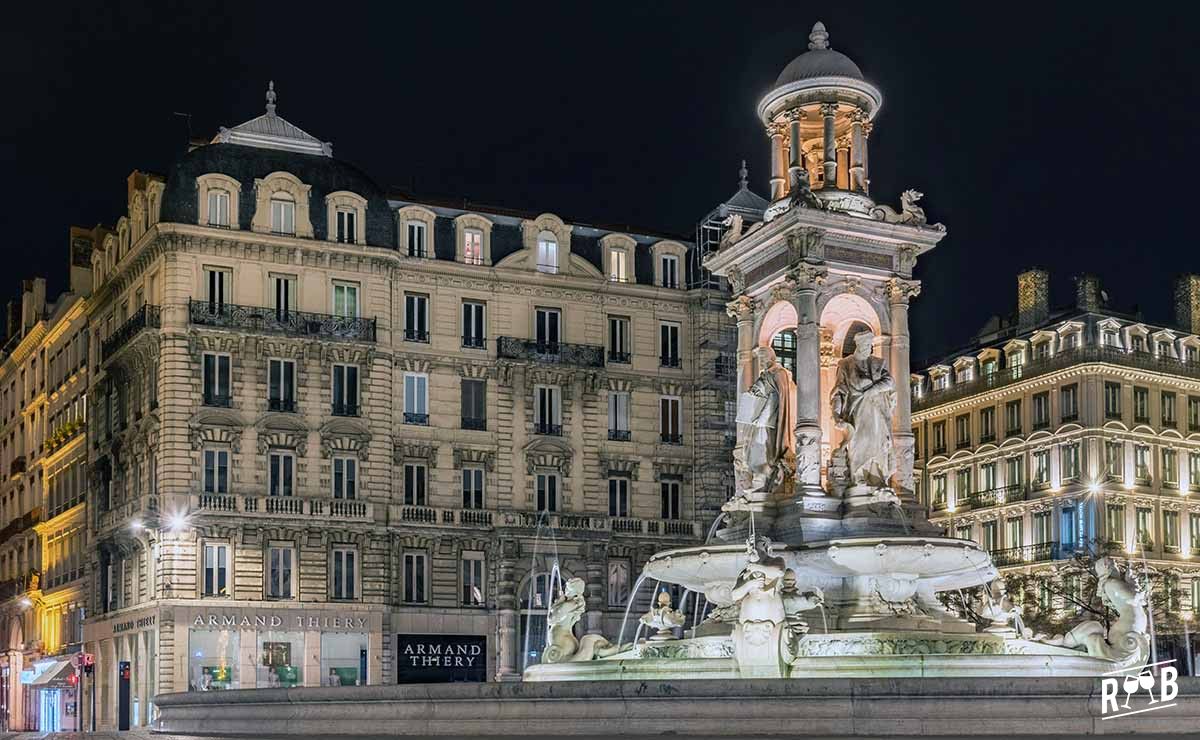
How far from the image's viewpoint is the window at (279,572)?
58.5 metres

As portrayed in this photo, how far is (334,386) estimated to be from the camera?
60.6m

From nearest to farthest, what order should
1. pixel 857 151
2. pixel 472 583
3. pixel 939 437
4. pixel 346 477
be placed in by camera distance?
pixel 857 151, pixel 346 477, pixel 472 583, pixel 939 437

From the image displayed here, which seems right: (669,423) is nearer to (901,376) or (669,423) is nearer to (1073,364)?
(1073,364)

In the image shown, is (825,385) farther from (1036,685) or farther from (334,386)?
(334,386)

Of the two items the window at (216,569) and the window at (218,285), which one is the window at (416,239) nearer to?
the window at (218,285)

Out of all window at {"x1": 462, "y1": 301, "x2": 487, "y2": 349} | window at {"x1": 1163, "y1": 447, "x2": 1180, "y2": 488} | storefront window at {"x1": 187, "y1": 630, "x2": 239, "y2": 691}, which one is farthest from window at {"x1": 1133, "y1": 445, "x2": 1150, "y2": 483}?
storefront window at {"x1": 187, "y1": 630, "x2": 239, "y2": 691}

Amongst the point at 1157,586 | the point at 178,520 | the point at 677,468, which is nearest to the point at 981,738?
Result: the point at 178,520

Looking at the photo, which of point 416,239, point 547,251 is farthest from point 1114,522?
point 416,239

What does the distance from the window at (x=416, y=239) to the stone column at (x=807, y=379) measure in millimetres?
36489

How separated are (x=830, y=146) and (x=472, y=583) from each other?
35.4 meters

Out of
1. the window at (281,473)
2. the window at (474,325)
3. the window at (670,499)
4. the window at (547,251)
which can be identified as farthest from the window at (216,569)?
the window at (670,499)

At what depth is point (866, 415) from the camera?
88.2 feet

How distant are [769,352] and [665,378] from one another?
37005 mm

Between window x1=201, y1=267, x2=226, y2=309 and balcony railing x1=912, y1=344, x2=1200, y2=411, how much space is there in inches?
1338
